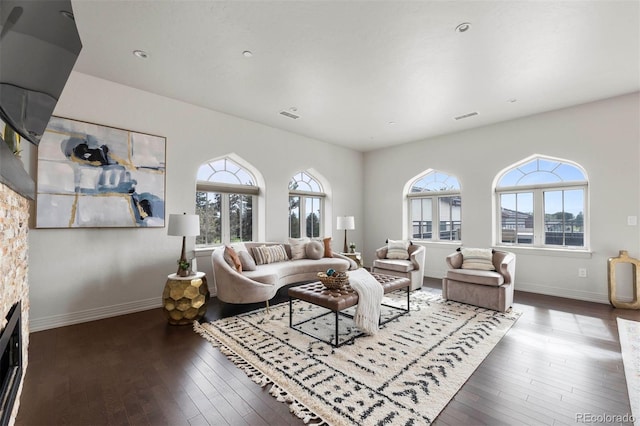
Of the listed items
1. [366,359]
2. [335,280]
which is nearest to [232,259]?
[335,280]

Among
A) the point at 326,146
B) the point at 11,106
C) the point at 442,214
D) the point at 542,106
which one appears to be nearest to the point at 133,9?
the point at 11,106

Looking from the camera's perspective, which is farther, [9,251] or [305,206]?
[305,206]

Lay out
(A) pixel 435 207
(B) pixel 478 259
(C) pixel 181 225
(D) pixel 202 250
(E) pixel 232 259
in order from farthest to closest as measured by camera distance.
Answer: (A) pixel 435 207, (D) pixel 202 250, (B) pixel 478 259, (E) pixel 232 259, (C) pixel 181 225

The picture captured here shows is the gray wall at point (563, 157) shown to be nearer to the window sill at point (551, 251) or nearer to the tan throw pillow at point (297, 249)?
the window sill at point (551, 251)

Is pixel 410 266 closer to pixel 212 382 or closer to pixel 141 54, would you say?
Result: pixel 212 382

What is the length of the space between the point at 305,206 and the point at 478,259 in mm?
3592

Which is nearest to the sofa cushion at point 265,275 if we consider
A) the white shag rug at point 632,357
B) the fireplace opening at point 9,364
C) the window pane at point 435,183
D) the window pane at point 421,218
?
the fireplace opening at point 9,364

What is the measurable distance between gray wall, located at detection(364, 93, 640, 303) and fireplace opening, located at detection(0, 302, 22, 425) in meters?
6.17

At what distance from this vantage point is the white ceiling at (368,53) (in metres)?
2.43

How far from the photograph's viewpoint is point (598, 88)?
3.91 meters

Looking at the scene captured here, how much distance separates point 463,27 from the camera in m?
2.62

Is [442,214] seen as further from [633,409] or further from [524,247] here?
[633,409]

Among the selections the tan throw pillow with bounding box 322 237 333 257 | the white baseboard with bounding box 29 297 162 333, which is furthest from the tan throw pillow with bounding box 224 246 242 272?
the tan throw pillow with bounding box 322 237 333 257

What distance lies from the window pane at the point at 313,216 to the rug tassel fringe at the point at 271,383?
374 cm
